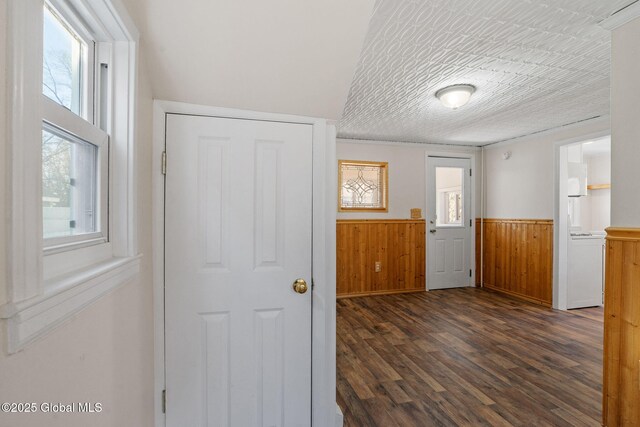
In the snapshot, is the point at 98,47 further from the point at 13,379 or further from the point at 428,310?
the point at 428,310

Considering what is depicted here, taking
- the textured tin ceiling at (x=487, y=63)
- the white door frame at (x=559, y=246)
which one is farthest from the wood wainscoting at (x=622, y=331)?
the white door frame at (x=559, y=246)

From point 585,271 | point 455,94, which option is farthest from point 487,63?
point 585,271

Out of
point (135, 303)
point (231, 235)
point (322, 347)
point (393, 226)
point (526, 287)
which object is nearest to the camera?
point (135, 303)

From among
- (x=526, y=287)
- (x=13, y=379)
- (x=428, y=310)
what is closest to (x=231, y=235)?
(x=13, y=379)

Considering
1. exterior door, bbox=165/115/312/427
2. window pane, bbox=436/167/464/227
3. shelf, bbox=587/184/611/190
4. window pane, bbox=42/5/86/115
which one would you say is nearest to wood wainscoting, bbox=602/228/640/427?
exterior door, bbox=165/115/312/427

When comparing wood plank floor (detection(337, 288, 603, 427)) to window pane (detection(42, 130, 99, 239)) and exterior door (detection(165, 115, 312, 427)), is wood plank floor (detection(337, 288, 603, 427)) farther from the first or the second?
window pane (detection(42, 130, 99, 239))

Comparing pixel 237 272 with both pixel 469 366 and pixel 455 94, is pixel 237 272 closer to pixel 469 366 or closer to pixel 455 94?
pixel 469 366

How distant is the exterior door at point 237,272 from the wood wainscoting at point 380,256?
2.94 metres

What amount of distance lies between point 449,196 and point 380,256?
1676 mm

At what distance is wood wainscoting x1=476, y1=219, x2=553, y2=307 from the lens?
3.96m

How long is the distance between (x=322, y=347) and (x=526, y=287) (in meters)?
4.02

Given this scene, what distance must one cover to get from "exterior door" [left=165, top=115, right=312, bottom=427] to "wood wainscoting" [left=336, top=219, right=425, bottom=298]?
9.64 ft

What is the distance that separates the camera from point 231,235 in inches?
55.8

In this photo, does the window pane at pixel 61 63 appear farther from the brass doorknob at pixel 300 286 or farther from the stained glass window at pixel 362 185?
the stained glass window at pixel 362 185
